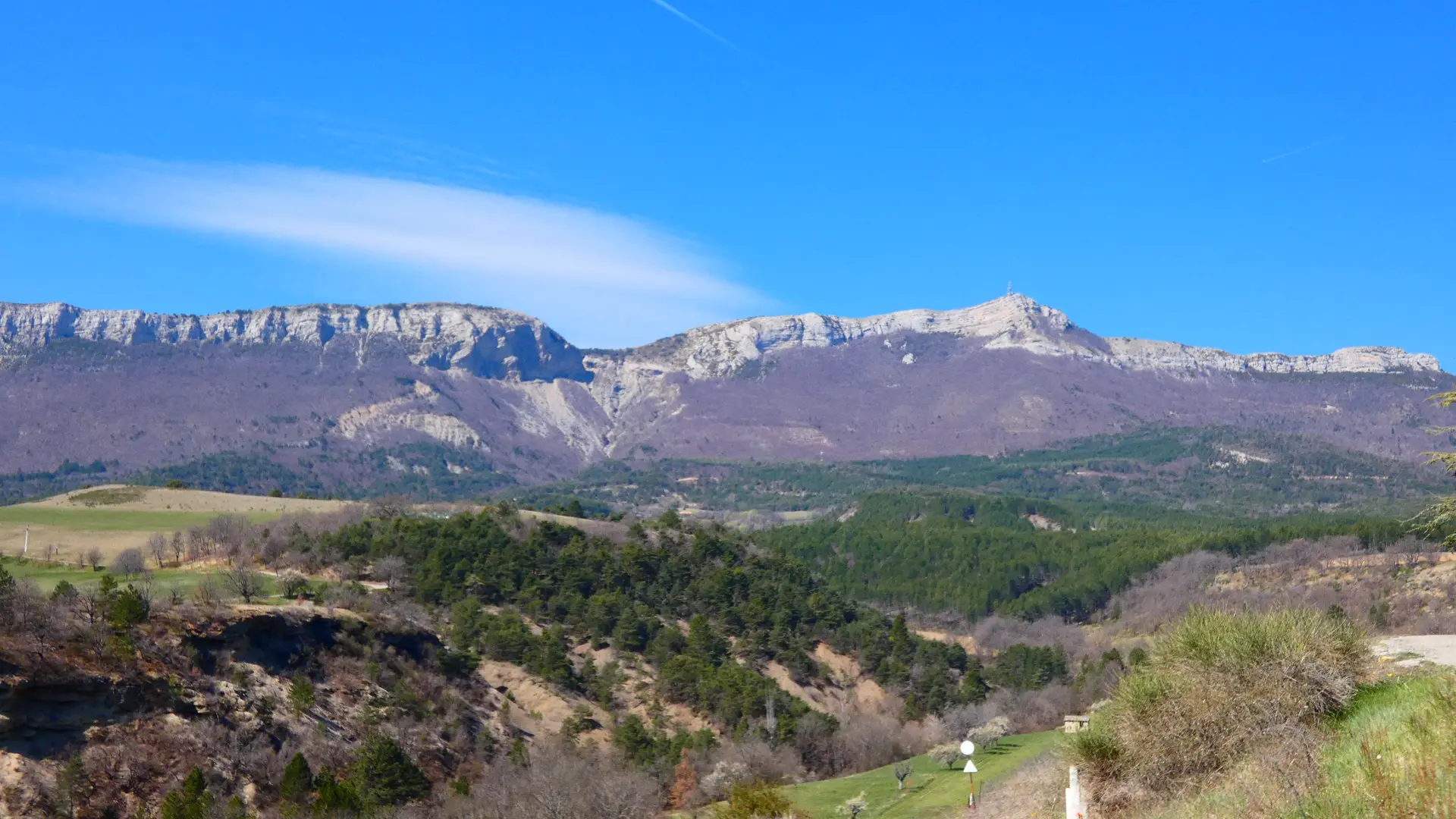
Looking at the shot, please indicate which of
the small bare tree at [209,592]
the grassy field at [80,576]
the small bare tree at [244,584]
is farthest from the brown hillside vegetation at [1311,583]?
the grassy field at [80,576]

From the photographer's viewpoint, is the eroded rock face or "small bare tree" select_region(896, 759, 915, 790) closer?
the eroded rock face

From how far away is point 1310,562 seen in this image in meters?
108

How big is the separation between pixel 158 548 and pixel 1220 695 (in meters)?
78.8

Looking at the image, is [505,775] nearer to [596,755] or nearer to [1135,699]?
[596,755]

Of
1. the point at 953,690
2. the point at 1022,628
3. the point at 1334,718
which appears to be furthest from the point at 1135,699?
the point at 1022,628

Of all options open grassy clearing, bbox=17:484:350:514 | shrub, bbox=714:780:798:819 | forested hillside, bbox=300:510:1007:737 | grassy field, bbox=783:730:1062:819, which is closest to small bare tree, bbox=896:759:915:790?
grassy field, bbox=783:730:1062:819

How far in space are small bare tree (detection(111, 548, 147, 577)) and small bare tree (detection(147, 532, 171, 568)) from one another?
1.90 metres

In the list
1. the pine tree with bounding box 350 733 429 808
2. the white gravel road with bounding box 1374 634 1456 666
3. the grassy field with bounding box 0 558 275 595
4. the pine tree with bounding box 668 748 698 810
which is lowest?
the pine tree with bounding box 668 748 698 810

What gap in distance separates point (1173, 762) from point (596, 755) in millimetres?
40641

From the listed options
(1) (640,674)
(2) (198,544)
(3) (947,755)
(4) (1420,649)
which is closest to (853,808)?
(3) (947,755)

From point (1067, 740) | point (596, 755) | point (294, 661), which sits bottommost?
point (596, 755)

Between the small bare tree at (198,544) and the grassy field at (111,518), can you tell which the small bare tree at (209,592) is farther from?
the grassy field at (111,518)

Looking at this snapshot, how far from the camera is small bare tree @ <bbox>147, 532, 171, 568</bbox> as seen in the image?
8031cm

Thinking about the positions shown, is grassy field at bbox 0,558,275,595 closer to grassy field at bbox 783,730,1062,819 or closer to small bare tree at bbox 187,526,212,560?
small bare tree at bbox 187,526,212,560
